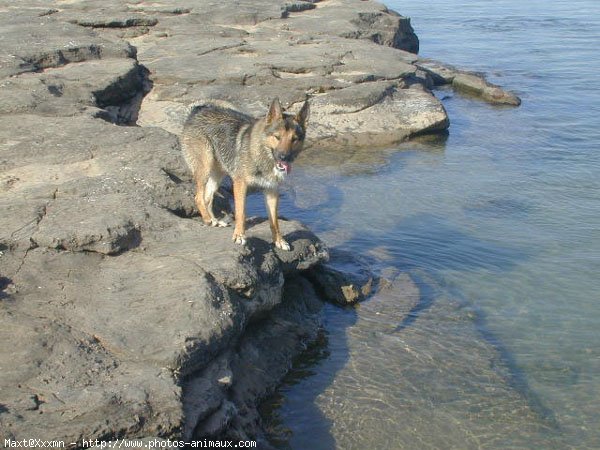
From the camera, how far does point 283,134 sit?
6695 millimetres

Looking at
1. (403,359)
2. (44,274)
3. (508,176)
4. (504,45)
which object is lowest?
(504,45)

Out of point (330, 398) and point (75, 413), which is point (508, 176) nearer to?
point (330, 398)

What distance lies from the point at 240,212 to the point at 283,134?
31.9 inches

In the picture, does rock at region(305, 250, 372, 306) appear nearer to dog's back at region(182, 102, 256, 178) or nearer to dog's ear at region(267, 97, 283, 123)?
dog's back at region(182, 102, 256, 178)

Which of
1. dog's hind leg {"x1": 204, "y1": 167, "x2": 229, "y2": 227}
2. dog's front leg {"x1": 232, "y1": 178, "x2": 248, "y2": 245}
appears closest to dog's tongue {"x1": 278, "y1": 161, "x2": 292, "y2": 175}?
dog's front leg {"x1": 232, "y1": 178, "x2": 248, "y2": 245}

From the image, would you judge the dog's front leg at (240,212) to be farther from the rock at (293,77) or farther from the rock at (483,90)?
the rock at (483,90)

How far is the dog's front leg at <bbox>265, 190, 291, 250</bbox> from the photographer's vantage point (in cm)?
672

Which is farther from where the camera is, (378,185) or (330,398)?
(378,185)

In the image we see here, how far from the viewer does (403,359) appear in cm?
646

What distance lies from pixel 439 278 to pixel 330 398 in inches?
104

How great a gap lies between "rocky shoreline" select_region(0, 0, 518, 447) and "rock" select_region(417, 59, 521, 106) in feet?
10.6

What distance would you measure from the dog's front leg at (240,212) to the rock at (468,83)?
33.9ft

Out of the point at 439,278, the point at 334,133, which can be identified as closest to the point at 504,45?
the point at 334,133

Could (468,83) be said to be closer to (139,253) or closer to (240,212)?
(240,212)
